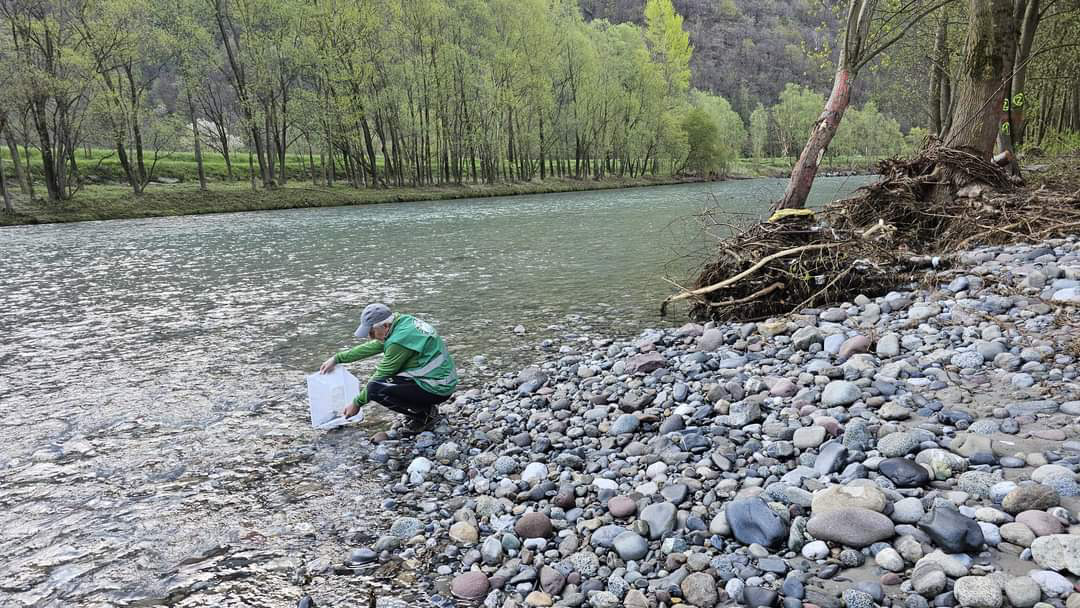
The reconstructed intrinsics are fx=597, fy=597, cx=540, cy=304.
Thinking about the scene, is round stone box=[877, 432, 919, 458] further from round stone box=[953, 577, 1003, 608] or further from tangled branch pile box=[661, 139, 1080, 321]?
tangled branch pile box=[661, 139, 1080, 321]

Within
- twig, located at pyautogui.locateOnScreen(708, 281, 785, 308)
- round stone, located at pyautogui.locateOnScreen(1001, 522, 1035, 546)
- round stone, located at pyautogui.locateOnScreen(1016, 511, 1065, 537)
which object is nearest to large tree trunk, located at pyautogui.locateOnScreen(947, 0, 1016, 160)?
twig, located at pyautogui.locateOnScreen(708, 281, 785, 308)

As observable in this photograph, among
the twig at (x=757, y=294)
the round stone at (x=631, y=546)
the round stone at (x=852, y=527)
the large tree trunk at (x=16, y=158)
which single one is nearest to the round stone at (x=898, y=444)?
the round stone at (x=852, y=527)

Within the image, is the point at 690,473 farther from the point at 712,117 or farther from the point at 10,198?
the point at 712,117

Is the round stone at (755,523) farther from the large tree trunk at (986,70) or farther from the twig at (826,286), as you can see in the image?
the large tree trunk at (986,70)

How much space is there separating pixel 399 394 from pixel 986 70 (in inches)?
485

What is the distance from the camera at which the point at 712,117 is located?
262ft

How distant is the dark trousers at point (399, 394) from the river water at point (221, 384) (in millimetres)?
534

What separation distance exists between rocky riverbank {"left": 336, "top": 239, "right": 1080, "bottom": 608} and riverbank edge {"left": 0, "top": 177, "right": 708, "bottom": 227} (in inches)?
1567

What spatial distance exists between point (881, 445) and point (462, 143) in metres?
57.0

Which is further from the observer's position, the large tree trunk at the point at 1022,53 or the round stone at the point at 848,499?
the large tree trunk at the point at 1022,53

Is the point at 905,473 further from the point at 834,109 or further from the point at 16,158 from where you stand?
the point at 16,158

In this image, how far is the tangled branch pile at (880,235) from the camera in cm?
908

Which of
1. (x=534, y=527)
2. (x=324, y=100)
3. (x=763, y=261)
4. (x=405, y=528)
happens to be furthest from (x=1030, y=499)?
(x=324, y=100)

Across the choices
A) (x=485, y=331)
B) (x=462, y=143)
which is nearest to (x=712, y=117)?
(x=462, y=143)
